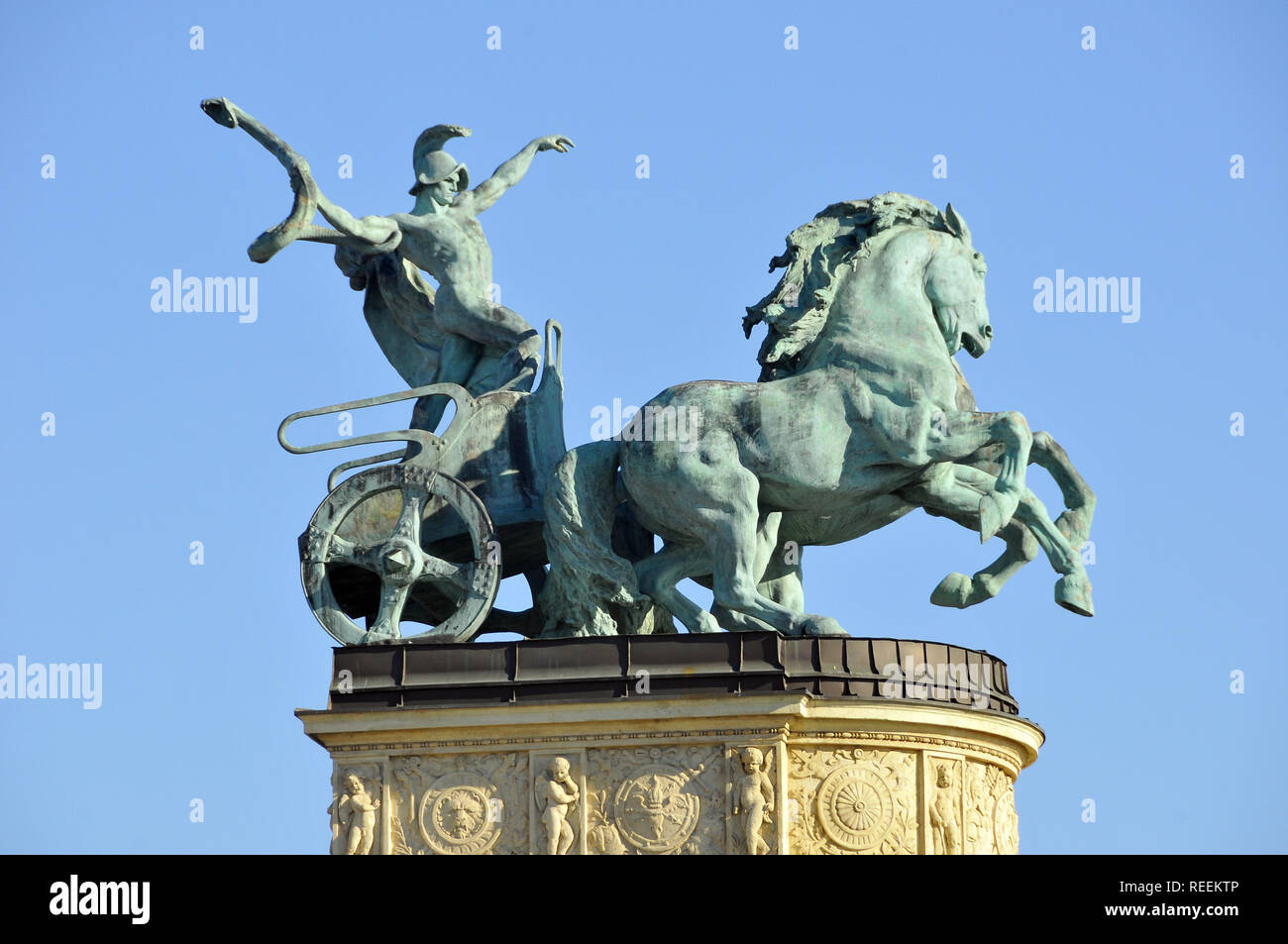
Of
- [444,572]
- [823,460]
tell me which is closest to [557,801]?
[444,572]

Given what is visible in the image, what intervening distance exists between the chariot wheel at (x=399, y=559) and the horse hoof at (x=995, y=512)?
185 inches

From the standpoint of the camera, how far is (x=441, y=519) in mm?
29406

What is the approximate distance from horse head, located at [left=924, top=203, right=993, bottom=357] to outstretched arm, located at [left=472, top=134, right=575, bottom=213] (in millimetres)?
4652

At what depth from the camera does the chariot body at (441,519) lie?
28.7 metres

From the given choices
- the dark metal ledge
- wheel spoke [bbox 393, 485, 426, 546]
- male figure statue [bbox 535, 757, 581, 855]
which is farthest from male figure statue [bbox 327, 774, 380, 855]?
wheel spoke [bbox 393, 485, 426, 546]

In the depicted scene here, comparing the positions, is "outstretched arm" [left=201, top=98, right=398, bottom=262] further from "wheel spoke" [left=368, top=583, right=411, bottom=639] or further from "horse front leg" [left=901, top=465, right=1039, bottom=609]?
"horse front leg" [left=901, top=465, right=1039, bottom=609]

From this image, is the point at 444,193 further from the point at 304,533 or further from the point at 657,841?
the point at 657,841

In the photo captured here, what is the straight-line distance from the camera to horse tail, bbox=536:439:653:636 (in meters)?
28.6

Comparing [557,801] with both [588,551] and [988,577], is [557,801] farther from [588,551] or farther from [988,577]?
[988,577]

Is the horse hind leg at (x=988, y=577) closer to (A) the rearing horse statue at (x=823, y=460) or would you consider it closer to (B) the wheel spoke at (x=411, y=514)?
(A) the rearing horse statue at (x=823, y=460)

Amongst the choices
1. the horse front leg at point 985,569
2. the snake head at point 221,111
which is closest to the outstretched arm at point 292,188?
the snake head at point 221,111

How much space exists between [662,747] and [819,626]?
199 centimetres

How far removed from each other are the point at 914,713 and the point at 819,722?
0.92 meters

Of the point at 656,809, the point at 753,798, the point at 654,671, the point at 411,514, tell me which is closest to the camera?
the point at 753,798
